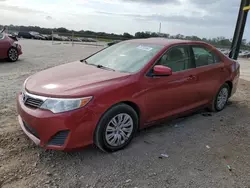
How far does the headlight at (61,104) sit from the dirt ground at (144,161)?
706 millimetres

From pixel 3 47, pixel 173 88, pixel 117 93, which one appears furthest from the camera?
pixel 3 47

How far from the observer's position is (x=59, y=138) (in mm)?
2904

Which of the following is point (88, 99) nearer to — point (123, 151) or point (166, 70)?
point (123, 151)

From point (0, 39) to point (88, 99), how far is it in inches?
334

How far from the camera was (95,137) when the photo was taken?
3.09m

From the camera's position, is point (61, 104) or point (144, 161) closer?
point (61, 104)

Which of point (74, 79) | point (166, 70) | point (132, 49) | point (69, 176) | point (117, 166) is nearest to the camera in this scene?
point (69, 176)

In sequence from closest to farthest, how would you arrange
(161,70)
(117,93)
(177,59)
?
(117,93), (161,70), (177,59)

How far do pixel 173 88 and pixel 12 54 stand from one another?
8390 millimetres

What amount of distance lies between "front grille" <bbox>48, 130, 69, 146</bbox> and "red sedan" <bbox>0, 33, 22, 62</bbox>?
8.23m

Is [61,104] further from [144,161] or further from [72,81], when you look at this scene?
[144,161]

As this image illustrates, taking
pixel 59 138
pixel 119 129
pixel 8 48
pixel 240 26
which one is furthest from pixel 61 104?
pixel 240 26

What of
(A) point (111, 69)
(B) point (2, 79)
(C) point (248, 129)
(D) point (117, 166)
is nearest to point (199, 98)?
(C) point (248, 129)

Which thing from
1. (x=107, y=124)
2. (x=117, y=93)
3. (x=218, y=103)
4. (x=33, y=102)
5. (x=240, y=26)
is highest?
(x=240, y=26)
